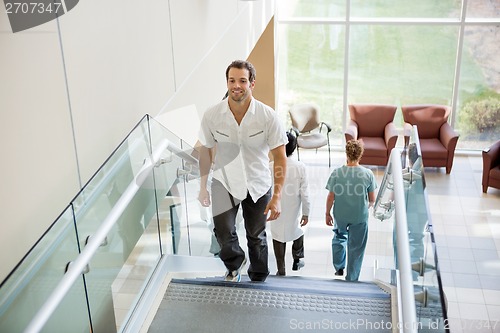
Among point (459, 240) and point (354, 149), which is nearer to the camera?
point (354, 149)

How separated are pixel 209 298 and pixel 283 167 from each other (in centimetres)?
104

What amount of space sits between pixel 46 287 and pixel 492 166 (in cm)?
903

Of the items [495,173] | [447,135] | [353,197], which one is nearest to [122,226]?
[353,197]

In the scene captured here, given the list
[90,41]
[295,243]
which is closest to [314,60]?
[295,243]

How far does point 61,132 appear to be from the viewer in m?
3.50

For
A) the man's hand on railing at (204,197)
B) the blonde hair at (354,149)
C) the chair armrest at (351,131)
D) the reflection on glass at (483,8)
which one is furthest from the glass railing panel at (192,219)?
the reflection on glass at (483,8)

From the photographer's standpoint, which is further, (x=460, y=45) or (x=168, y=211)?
(x=460, y=45)

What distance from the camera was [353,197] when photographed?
20.4 feet

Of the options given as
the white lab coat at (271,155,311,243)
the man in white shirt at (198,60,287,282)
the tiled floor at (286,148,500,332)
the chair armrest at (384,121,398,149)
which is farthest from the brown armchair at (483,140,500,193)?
the man in white shirt at (198,60,287,282)

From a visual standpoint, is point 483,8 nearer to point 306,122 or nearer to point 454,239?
point 306,122

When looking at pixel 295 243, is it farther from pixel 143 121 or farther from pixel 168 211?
pixel 143 121

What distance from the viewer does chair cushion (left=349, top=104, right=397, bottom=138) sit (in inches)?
465

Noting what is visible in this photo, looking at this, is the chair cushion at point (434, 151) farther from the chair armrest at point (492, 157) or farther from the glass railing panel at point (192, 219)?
the glass railing panel at point (192, 219)

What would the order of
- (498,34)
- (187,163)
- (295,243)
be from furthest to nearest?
1. (498,34)
2. (295,243)
3. (187,163)
